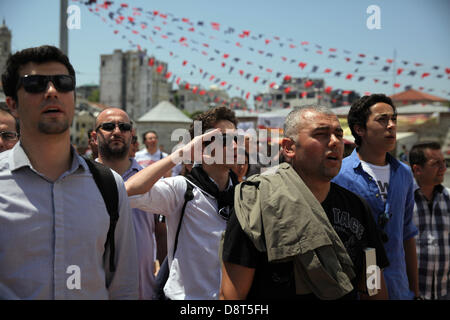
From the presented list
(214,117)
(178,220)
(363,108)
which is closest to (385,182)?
(363,108)

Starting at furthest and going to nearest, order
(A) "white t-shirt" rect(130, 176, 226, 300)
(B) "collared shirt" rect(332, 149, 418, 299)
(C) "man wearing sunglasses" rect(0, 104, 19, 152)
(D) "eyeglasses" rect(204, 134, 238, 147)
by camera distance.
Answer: (C) "man wearing sunglasses" rect(0, 104, 19, 152) < (D) "eyeglasses" rect(204, 134, 238, 147) < (B) "collared shirt" rect(332, 149, 418, 299) < (A) "white t-shirt" rect(130, 176, 226, 300)

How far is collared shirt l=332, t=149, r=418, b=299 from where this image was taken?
2.93 metres

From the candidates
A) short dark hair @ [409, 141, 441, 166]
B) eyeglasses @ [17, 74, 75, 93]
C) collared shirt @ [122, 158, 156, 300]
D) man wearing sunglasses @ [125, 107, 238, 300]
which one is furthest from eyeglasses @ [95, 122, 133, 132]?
short dark hair @ [409, 141, 441, 166]

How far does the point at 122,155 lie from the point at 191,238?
1252 millimetres

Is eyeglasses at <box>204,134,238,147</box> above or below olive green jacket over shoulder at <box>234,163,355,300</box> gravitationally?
above

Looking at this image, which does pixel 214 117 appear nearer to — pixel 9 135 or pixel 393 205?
pixel 393 205

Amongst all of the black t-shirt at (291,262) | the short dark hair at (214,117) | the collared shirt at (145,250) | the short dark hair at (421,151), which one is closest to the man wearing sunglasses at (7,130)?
the collared shirt at (145,250)

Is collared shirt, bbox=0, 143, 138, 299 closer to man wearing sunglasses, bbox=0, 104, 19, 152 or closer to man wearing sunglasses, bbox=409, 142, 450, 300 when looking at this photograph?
man wearing sunglasses, bbox=0, 104, 19, 152

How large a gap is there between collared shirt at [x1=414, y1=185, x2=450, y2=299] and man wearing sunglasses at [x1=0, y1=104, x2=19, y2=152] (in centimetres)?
418

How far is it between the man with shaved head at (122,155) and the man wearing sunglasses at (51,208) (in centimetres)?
Result: 115

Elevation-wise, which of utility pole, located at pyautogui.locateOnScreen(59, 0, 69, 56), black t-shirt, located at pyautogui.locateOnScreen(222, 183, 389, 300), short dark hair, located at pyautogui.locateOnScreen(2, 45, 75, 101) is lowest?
black t-shirt, located at pyautogui.locateOnScreen(222, 183, 389, 300)

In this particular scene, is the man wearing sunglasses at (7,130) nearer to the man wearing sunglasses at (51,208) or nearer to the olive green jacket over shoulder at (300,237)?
the man wearing sunglasses at (51,208)

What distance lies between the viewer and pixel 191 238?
109 inches

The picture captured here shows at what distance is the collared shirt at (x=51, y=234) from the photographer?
182 centimetres
